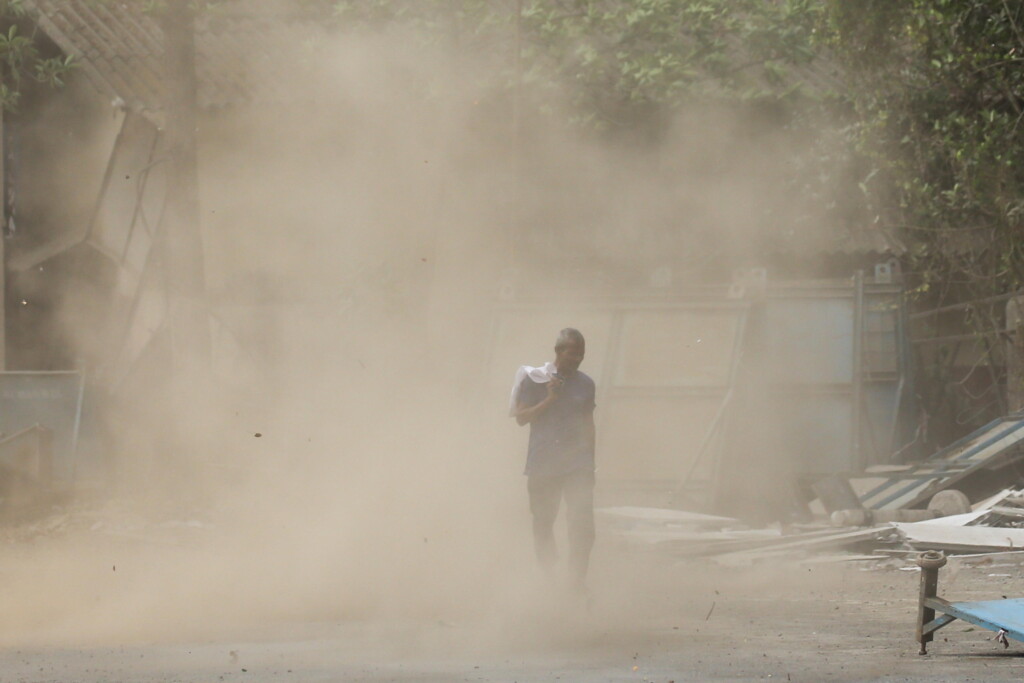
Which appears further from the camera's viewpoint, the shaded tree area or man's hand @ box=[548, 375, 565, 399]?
the shaded tree area

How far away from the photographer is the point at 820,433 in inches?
517

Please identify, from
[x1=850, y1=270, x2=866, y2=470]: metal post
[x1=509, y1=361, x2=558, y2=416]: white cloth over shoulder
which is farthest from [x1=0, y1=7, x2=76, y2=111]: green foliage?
[x1=850, y1=270, x2=866, y2=470]: metal post

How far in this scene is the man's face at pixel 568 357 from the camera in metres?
7.52

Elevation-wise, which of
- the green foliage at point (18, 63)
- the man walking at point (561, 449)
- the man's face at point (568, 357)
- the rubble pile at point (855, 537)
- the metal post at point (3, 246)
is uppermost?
the green foliage at point (18, 63)

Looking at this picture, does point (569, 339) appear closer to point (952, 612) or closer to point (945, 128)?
point (952, 612)

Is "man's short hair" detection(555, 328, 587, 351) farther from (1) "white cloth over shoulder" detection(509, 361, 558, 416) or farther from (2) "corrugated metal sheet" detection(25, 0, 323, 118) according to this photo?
(2) "corrugated metal sheet" detection(25, 0, 323, 118)

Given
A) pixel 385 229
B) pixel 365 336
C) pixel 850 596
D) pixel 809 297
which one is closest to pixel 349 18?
pixel 385 229

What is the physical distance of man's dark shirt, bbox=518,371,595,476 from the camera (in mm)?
7531

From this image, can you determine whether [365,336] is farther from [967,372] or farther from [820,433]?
[967,372]

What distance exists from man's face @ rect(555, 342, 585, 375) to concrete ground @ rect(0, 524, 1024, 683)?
3.98ft

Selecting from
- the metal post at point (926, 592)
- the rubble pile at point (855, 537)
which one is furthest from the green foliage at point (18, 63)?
the metal post at point (926, 592)

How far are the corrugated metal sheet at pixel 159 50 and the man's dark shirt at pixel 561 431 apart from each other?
690 cm

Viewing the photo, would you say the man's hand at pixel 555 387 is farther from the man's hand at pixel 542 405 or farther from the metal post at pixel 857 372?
the metal post at pixel 857 372

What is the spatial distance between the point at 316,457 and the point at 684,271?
4525 millimetres
